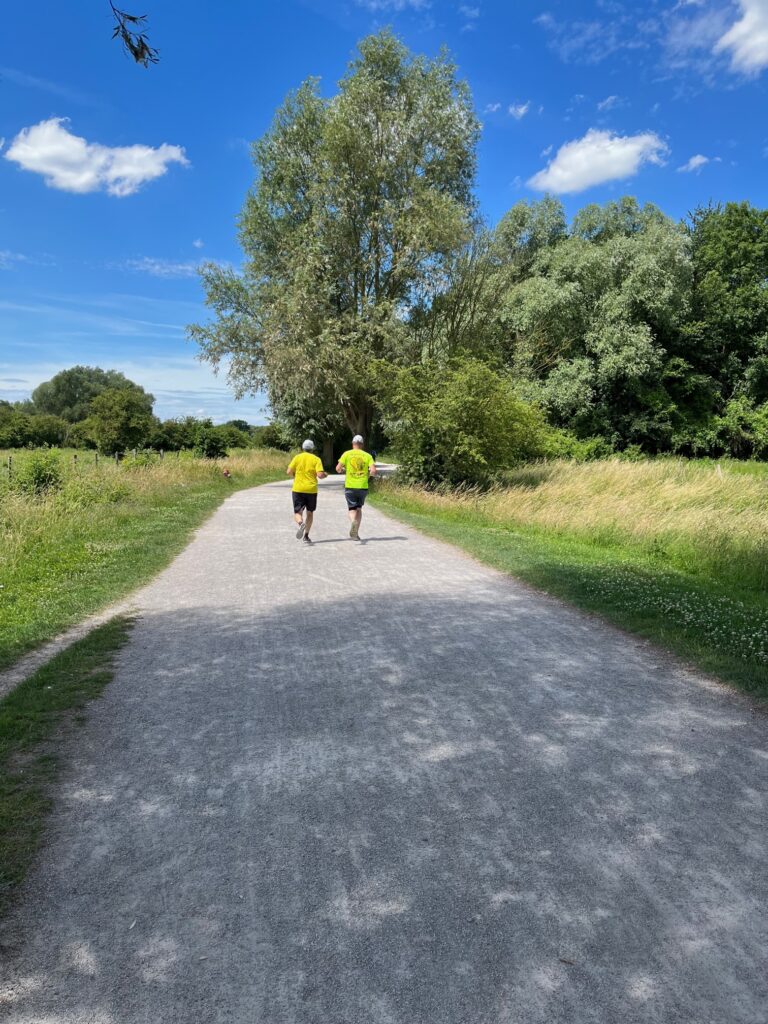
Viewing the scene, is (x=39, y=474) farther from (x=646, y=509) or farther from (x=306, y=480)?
(x=646, y=509)

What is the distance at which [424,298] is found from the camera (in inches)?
1044

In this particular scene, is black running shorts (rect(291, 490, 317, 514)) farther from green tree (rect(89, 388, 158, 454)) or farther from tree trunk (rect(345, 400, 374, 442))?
green tree (rect(89, 388, 158, 454))

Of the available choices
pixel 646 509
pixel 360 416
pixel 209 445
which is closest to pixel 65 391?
pixel 209 445

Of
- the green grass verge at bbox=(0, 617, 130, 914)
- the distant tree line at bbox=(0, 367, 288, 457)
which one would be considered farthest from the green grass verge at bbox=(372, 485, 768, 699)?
the distant tree line at bbox=(0, 367, 288, 457)

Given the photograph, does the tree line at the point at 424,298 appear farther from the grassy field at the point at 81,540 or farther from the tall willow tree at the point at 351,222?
the grassy field at the point at 81,540

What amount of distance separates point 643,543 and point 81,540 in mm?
10125

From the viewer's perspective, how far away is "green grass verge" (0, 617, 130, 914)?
287 cm

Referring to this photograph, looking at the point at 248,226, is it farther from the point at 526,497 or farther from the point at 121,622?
the point at 121,622

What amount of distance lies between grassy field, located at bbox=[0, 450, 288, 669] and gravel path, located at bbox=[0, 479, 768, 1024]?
7.09ft

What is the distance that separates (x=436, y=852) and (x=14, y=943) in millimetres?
1657

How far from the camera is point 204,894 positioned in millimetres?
2576

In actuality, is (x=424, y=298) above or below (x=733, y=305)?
below

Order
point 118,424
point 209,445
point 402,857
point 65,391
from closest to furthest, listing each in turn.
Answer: point 402,857 < point 209,445 < point 118,424 < point 65,391

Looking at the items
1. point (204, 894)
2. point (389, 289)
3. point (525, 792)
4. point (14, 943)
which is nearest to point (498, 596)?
point (525, 792)
